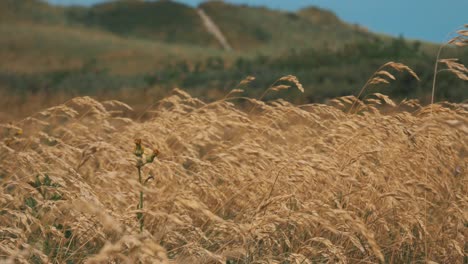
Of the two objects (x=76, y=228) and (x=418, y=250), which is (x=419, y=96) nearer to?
(x=418, y=250)

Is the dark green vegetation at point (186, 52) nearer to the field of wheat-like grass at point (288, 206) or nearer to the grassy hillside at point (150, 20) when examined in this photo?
the grassy hillside at point (150, 20)

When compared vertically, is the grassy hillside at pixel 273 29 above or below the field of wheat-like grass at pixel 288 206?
below

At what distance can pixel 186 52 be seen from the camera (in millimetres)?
35125

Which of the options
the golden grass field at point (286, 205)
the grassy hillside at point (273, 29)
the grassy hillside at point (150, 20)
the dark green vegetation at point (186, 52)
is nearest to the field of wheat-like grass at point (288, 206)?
the golden grass field at point (286, 205)

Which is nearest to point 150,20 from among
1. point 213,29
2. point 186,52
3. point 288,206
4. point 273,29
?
point 213,29

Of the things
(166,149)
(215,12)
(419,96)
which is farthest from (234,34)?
(166,149)

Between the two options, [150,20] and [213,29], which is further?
[150,20]

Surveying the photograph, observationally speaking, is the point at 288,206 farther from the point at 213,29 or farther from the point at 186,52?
the point at 213,29

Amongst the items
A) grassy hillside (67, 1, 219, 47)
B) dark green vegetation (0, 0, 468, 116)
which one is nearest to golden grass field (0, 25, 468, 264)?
dark green vegetation (0, 0, 468, 116)

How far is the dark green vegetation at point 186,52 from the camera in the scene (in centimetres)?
1661

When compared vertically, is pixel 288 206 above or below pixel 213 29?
above

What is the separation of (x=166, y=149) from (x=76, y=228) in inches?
81.1

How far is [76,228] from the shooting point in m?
3.32

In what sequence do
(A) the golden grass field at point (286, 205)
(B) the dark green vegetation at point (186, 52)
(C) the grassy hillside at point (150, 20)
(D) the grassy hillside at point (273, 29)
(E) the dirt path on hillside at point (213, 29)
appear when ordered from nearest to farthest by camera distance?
(A) the golden grass field at point (286, 205)
(B) the dark green vegetation at point (186, 52)
(E) the dirt path on hillside at point (213, 29)
(C) the grassy hillside at point (150, 20)
(D) the grassy hillside at point (273, 29)
